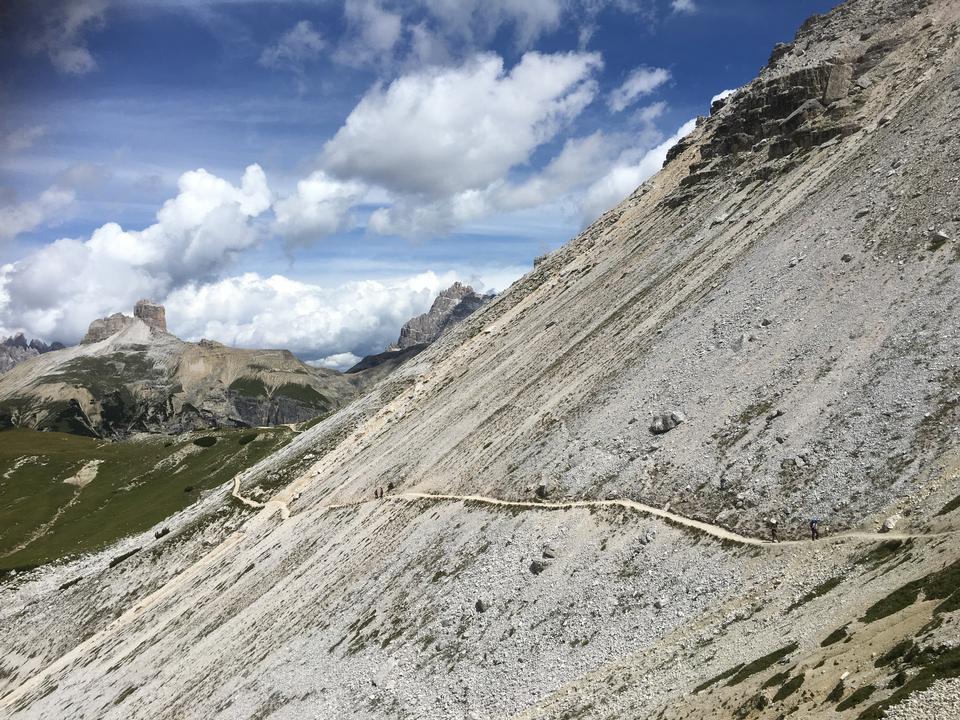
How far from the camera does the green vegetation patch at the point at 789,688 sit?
21.2 metres

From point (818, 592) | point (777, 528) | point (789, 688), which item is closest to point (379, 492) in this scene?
point (777, 528)

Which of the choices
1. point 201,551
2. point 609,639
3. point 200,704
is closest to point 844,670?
point 609,639

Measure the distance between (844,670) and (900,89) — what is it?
84.4 metres

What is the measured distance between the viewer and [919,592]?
2239 cm

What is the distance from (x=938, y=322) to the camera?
3994cm

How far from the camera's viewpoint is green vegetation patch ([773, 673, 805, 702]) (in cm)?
2122

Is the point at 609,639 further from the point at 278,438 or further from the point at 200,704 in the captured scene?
the point at 278,438

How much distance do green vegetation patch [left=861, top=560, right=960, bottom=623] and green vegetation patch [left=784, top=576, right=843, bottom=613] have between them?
12.1 ft

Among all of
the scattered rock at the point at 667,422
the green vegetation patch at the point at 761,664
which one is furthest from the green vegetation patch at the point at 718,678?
the scattered rock at the point at 667,422

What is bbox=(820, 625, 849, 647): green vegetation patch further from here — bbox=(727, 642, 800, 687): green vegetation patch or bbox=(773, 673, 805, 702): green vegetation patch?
bbox=(773, 673, 805, 702): green vegetation patch

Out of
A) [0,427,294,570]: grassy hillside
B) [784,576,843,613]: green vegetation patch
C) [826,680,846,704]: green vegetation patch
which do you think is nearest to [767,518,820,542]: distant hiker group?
[784,576,843,613]: green vegetation patch

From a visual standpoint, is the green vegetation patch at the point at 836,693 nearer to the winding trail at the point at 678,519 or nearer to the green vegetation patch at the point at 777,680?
the green vegetation patch at the point at 777,680

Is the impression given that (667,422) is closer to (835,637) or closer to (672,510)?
(672,510)

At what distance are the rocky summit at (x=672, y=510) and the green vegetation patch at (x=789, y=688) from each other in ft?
0.64
